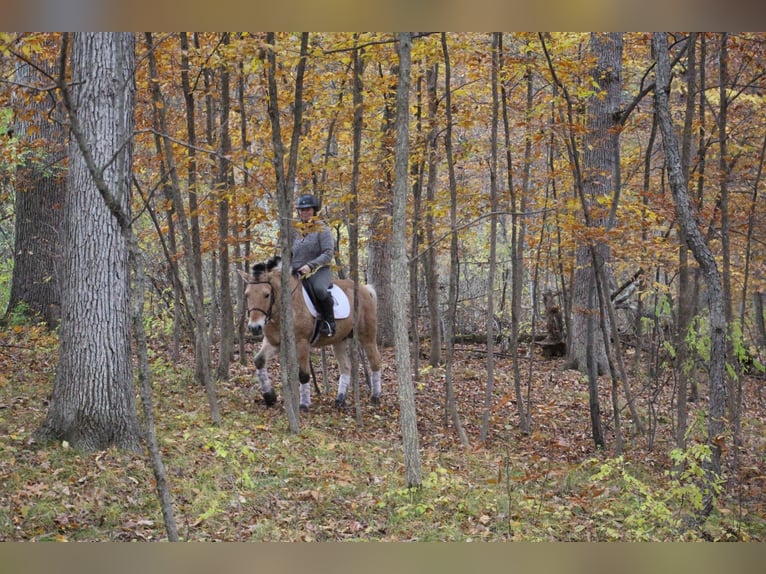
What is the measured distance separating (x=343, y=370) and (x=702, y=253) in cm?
588

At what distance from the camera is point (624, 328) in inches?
728

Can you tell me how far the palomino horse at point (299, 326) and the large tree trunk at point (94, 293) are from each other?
2675 mm

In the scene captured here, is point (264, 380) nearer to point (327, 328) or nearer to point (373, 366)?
point (327, 328)

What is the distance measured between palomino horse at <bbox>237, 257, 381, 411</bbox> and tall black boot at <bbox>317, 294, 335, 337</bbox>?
0.54 feet

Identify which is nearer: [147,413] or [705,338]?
[147,413]

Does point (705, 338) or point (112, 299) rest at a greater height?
point (112, 299)

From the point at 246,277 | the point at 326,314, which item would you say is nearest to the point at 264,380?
the point at 326,314

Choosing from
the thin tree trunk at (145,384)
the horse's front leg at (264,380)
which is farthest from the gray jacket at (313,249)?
the thin tree trunk at (145,384)

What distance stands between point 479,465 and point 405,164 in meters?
3.87

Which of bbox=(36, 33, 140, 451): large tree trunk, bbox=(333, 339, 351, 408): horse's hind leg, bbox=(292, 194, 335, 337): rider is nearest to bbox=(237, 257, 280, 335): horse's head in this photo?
bbox=(292, 194, 335, 337): rider

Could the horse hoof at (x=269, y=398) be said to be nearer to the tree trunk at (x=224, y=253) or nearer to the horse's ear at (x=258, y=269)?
the tree trunk at (x=224, y=253)

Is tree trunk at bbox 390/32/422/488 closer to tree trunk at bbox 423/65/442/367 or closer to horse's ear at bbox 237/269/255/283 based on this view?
tree trunk at bbox 423/65/442/367

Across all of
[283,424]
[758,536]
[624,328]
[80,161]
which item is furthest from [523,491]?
[624,328]

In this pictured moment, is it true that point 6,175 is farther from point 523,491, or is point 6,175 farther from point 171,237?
point 523,491
